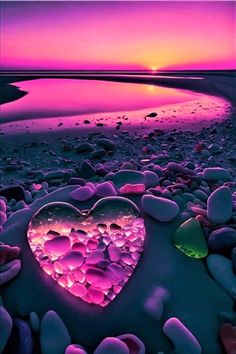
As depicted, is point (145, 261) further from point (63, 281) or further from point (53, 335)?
point (53, 335)

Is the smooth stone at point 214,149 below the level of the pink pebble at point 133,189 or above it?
above

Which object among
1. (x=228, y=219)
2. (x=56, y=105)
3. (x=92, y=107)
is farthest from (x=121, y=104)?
(x=228, y=219)

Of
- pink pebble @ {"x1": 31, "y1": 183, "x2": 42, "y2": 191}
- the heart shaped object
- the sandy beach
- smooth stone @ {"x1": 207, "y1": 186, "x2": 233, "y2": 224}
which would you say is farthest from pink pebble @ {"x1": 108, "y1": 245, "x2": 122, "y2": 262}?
pink pebble @ {"x1": 31, "y1": 183, "x2": 42, "y2": 191}

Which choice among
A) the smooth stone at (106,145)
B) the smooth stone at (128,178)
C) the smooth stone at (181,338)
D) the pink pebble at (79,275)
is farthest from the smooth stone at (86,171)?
the smooth stone at (181,338)

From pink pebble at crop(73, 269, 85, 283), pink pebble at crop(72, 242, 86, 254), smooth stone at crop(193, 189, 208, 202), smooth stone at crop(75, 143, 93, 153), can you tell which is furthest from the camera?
smooth stone at crop(75, 143, 93, 153)

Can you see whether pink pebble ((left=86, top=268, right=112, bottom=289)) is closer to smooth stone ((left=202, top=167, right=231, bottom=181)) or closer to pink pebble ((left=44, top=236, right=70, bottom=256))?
pink pebble ((left=44, top=236, right=70, bottom=256))

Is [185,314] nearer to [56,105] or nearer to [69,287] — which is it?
[69,287]

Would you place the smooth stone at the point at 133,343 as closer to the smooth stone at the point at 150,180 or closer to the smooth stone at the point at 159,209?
the smooth stone at the point at 159,209
